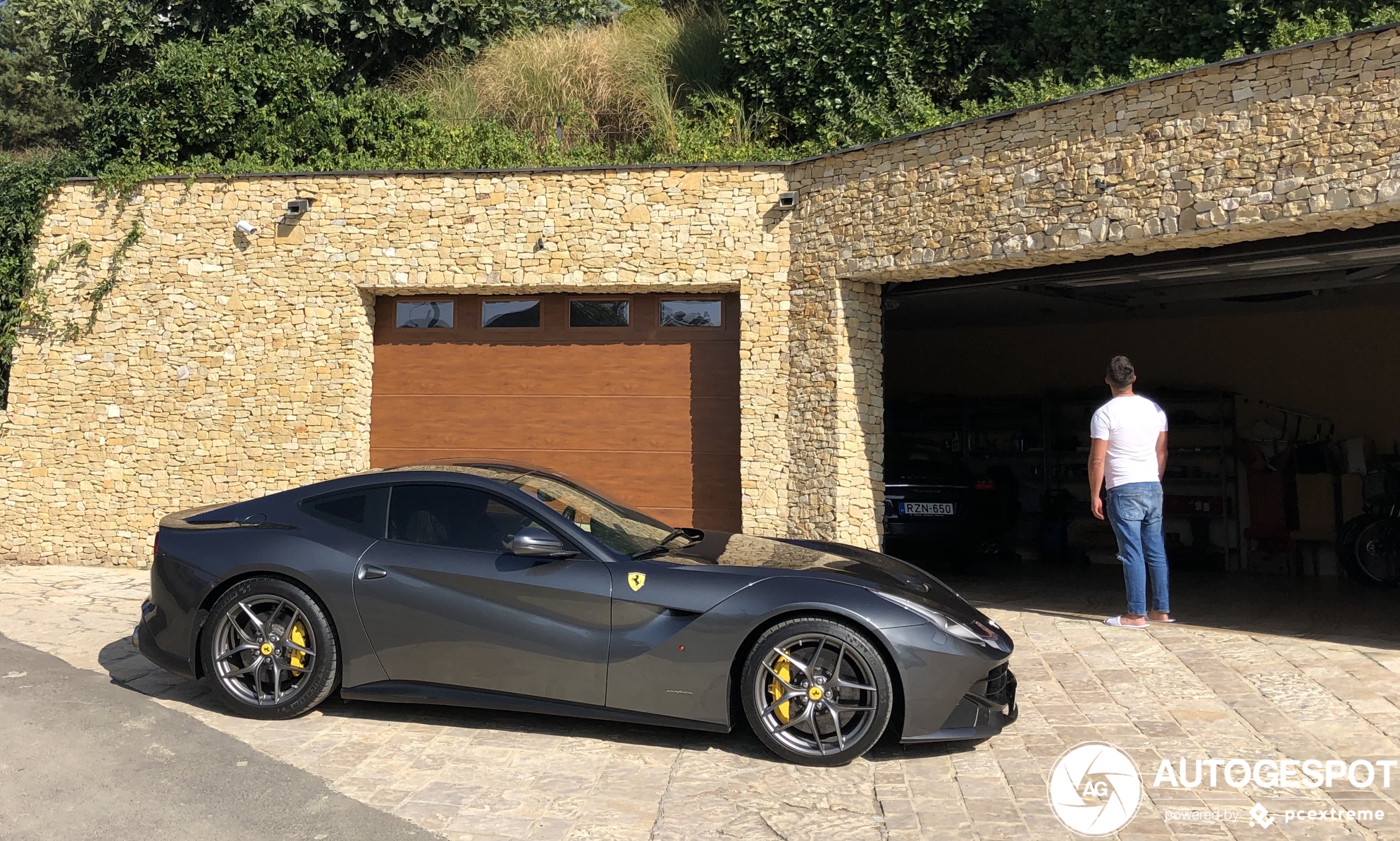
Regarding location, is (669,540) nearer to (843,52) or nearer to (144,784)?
(144,784)

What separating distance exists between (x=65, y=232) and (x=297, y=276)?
2.55 metres

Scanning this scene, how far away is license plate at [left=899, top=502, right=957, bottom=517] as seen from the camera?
32.8ft

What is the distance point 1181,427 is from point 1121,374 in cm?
550

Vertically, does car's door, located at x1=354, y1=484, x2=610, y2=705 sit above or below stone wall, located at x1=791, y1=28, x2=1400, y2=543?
below

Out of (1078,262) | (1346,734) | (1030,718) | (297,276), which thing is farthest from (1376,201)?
(297,276)

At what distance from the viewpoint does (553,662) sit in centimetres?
481

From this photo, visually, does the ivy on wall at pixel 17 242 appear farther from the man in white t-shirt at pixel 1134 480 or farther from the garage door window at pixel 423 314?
the man in white t-shirt at pixel 1134 480

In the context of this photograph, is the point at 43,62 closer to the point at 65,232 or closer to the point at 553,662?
the point at 65,232

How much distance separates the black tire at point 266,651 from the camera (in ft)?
16.7

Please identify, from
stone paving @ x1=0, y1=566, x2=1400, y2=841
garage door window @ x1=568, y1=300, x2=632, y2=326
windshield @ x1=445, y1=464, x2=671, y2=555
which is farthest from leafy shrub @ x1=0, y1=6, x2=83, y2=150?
windshield @ x1=445, y1=464, x2=671, y2=555

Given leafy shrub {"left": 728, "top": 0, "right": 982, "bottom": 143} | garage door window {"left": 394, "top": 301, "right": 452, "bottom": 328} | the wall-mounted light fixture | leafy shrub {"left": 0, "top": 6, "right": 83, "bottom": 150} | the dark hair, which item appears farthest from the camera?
leafy shrub {"left": 0, "top": 6, "right": 83, "bottom": 150}

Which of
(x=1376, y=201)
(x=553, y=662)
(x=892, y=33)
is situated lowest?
(x=553, y=662)

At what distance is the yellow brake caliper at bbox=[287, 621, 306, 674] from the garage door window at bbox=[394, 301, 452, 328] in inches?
218

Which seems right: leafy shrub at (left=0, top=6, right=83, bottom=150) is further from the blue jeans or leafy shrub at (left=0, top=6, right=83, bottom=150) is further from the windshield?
the blue jeans
